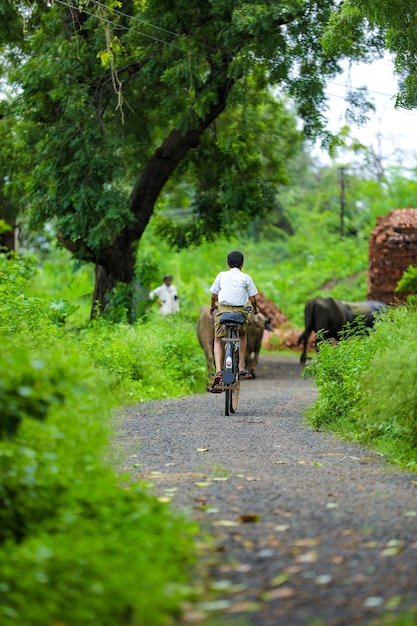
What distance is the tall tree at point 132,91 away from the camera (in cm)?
1983

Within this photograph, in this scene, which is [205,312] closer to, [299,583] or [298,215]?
[299,583]

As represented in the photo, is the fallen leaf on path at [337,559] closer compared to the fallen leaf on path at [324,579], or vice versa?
the fallen leaf on path at [324,579]

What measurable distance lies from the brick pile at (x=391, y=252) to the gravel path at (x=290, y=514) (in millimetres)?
16214

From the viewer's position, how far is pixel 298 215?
184ft

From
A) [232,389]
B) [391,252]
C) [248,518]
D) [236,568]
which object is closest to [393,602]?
[236,568]

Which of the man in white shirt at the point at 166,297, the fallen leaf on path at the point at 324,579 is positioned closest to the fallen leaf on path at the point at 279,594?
the fallen leaf on path at the point at 324,579

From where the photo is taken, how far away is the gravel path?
16.0 ft

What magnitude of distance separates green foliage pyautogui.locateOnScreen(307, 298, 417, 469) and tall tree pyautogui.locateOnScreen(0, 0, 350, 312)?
333 inches

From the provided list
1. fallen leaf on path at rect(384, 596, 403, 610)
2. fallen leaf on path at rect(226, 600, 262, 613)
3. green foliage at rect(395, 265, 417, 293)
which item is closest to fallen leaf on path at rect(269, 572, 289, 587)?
fallen leaf on path at rect(226, 600, 262, 613)

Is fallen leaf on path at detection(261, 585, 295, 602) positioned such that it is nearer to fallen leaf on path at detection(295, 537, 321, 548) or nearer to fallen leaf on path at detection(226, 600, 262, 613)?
fallen leaf on path at detection(226, 600, 262, 613)

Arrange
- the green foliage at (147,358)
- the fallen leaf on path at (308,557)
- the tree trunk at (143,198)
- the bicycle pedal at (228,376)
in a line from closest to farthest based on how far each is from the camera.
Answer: the fallen leaf on path at (308,557)
the bicycle pedal at (228,376)
the green foliage at (147,358)
the tree trunk at (143,198)

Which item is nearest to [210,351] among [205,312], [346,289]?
[205,312]

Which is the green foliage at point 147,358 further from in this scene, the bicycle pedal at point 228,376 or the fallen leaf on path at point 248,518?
the fallen leaf on path at point 248,518

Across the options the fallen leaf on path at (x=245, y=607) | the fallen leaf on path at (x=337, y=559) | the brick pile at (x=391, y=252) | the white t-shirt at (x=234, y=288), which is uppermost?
the brick pile at (x=391, y=252)
